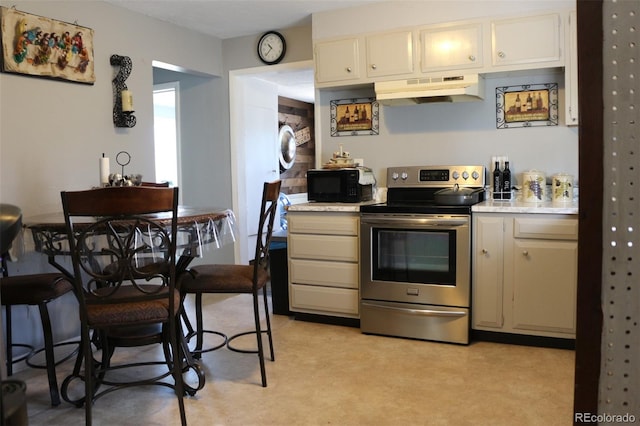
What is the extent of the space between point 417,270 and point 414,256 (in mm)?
89

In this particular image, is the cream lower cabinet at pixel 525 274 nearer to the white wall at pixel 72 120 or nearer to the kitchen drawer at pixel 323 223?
the kitchen drawer at pixel 323 223

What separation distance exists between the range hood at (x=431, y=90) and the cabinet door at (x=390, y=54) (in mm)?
97

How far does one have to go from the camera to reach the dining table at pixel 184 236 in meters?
2.26

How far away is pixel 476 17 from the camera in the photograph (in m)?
3.51

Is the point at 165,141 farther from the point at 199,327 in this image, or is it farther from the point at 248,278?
the point at 248,278

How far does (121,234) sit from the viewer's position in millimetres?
2199

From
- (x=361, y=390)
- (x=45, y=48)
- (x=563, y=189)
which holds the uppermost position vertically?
(x=45, y=48)

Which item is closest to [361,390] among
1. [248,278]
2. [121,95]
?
[248,278]

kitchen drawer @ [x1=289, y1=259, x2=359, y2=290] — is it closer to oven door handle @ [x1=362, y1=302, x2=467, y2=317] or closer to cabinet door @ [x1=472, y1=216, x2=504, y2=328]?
oven door handle @ [x1=362, y1=302, x2=467, y2=317]

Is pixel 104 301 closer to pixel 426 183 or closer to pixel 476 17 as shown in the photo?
pixel 426 183

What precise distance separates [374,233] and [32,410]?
6.87 ft

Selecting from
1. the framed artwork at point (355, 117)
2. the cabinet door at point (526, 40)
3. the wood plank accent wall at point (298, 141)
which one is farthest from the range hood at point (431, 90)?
the wood plank accent wall at point (298, 141)

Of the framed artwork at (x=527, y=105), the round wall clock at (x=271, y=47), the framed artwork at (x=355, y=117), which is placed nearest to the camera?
the framed artwork at (x=527, y=105)

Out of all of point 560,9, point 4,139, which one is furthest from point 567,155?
point 4,139
